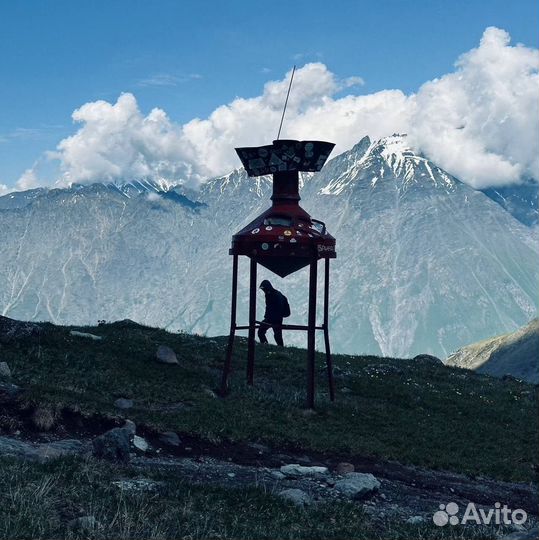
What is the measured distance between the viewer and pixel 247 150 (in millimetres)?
27719

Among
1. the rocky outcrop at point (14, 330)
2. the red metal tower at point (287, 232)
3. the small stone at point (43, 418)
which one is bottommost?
the small stone at point (43, 418)

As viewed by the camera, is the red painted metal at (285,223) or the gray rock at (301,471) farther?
the red painted metal at (285,223)

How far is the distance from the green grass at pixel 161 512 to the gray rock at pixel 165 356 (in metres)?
13.4

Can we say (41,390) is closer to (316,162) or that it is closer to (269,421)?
(269,421)

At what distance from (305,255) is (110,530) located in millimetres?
16152

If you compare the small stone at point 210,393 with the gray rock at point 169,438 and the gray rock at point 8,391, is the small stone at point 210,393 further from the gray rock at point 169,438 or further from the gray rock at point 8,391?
the gray rock at point 8,391

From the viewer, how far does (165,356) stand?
2873cm

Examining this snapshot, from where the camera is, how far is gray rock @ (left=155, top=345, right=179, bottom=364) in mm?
28547

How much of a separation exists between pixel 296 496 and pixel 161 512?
344cm

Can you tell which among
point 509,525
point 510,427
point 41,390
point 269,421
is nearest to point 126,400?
point 41,390

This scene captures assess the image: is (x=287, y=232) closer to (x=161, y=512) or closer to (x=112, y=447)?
(x=112, y=447)

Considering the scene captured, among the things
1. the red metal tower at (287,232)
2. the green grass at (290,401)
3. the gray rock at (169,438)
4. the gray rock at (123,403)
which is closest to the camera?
the gray rock at (169,438)

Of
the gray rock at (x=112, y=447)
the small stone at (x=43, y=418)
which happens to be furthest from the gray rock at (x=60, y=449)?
the small stone at (x=43, y=418)

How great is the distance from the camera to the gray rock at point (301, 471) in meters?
18.1
